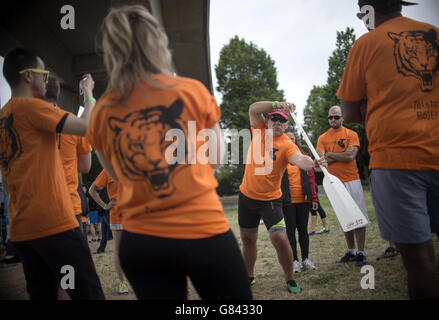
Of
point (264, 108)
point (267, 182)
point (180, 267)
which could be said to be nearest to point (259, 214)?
point (267, 182)

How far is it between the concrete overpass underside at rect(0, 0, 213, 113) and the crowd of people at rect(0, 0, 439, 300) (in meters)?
6.55

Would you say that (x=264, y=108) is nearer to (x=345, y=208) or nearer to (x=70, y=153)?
(x=345, y=208)

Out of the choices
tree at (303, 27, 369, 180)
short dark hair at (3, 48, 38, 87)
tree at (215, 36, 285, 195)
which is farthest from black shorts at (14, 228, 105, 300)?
tree at (303, 27, 369, 180)

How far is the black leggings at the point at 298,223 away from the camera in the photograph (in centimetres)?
510

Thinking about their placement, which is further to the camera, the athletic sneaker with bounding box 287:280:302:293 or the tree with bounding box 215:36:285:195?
the tree with bounding box 215:36:285:195

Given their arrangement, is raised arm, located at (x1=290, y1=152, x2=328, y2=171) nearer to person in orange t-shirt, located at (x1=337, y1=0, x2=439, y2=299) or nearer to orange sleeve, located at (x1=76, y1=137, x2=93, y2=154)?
person in orange t-shirt, located at (x1=337, y1=0, x2=439, y2=299)

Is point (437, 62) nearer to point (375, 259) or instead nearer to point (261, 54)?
point (375, 259)

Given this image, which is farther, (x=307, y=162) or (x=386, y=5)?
(x=307, y=162)

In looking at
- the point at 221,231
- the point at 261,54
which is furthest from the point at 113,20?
the point at 261,54

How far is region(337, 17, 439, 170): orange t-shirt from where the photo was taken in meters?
1.92

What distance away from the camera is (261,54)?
108ft

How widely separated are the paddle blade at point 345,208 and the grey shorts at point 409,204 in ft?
5.14

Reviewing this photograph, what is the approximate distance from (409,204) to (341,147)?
364 centimetres

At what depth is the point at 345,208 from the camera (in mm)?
3637
